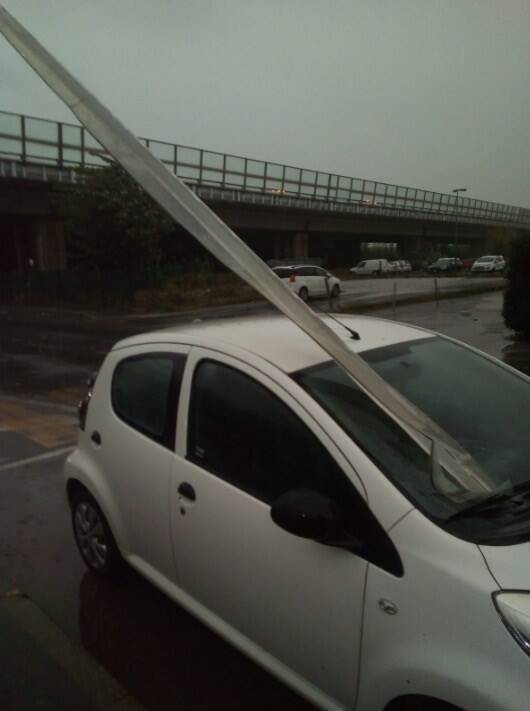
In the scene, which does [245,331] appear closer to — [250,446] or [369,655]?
[250,446]

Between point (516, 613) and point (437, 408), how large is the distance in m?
1.07

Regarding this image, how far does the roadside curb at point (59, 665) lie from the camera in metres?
2.64

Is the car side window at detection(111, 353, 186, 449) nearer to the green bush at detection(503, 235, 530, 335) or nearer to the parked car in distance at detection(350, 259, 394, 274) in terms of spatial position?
the green bush at detection(503, 235, 530, 335)

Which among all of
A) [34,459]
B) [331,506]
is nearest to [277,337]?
[331,506]

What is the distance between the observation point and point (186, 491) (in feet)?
8.82

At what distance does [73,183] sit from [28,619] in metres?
26.3

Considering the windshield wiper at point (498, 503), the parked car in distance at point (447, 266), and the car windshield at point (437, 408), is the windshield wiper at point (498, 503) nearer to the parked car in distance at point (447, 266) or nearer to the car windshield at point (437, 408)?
the car windshield at point (437, 408)

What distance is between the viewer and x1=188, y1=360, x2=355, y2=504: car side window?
88.9 inches

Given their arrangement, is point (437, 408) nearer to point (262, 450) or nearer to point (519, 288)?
point (262, 450)

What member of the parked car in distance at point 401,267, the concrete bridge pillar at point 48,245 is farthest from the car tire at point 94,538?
the parked car in distance at point 401,267

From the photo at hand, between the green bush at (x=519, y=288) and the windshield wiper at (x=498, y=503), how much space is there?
10.9 metres

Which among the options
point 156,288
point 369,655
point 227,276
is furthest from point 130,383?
point 227,276

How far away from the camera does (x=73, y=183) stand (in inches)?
1059

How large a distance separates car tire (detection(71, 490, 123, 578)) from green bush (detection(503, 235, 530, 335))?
1069 centimetres
